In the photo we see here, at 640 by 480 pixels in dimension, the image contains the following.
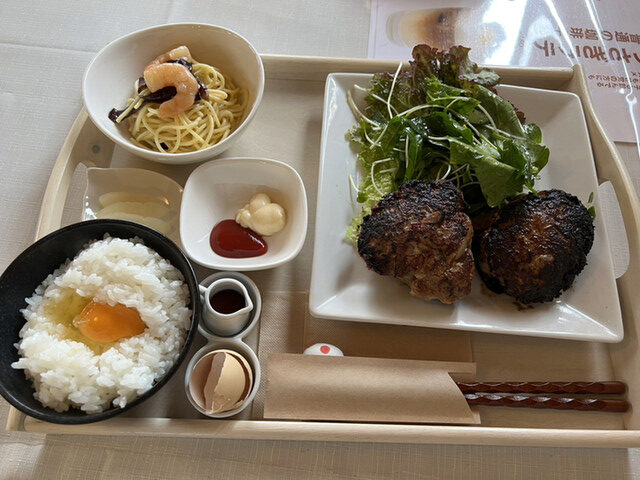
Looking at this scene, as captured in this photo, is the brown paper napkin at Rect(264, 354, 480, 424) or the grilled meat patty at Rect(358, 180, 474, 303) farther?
the grilled meat patty at Rect(358, 180, 474, 303)

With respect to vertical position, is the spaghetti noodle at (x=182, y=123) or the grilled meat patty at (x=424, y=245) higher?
the spaghetti noodle at (x=182, y=123)

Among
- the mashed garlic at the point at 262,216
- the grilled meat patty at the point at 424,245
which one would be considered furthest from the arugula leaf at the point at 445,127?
the mashed garlic at the point at 262,216

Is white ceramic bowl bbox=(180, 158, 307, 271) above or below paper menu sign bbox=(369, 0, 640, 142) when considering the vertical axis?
below

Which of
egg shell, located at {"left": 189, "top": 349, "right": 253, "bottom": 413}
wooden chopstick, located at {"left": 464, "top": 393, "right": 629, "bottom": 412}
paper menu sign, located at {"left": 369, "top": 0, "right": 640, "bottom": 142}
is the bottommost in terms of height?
wooden chopstick, located at {"left": 464, "top": 393, "right": 629, "bottom": 412}

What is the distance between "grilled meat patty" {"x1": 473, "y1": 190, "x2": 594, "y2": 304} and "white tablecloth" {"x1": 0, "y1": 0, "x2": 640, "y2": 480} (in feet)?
1.11

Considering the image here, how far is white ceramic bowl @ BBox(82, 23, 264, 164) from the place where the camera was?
1.91m

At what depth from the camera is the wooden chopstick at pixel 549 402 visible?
1596 mm

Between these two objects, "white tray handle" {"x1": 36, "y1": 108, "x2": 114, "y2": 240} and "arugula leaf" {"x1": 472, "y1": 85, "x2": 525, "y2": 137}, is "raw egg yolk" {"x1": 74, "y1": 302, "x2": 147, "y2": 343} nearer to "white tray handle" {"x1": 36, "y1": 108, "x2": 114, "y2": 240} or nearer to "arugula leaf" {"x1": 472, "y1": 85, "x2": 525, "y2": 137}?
"white tray handle" {"x1": 36, "y1": 108, "x2": 114, "y2": 240}

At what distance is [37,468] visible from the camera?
157cm

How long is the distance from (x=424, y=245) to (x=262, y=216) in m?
0.63

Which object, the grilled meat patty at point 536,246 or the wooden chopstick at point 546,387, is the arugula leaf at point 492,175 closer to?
the grilled meat patty at point 536,246

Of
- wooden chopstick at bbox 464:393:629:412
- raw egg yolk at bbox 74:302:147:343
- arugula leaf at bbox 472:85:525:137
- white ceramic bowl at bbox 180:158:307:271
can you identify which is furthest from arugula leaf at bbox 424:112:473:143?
raw egg yolk at bbox 74:302:147:343

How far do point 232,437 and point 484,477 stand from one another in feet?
2.77

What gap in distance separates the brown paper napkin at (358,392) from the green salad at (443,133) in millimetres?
543
